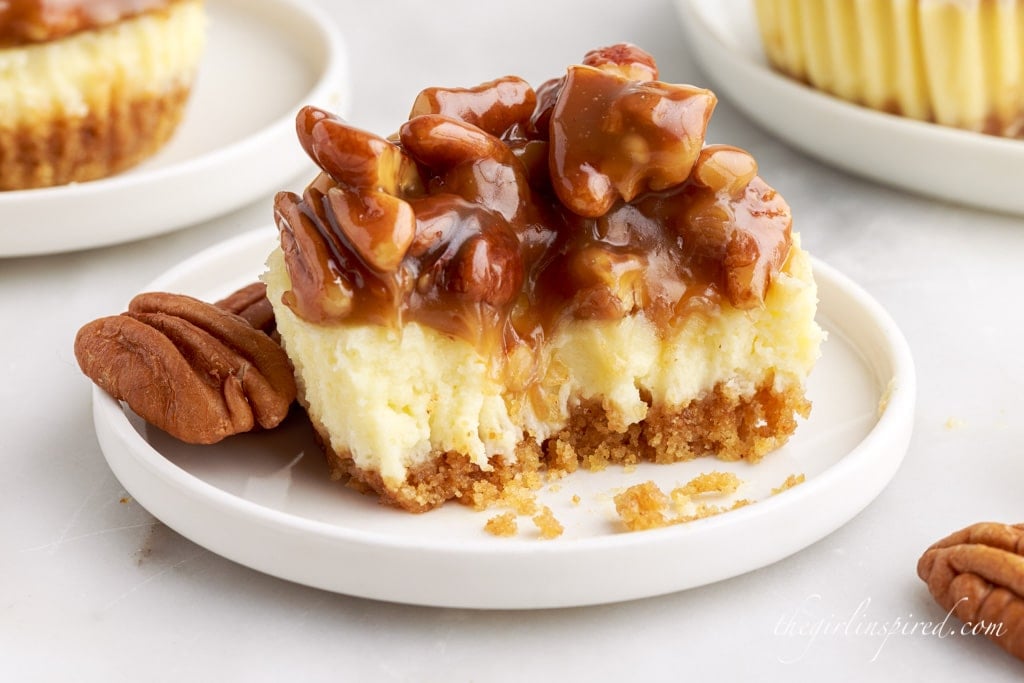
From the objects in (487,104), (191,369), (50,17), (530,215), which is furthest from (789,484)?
(50,17)

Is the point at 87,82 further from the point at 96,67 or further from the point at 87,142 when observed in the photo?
the point at 87,142

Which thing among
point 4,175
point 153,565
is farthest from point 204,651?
point 4,175

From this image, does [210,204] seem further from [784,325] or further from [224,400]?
[784,325]

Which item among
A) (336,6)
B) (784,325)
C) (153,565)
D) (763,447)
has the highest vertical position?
(784,325)

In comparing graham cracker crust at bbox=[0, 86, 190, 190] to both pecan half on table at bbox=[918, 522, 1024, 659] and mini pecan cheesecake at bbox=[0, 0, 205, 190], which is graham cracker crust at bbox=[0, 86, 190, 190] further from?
pecan half on table at bbox=[918, 522, 1024, 659]

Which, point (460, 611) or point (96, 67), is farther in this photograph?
point (96, 67)

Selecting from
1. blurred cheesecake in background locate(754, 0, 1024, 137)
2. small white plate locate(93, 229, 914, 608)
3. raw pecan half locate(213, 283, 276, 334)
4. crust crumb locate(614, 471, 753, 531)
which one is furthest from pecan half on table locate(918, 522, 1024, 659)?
blurred cheesecake in background locate(754, 0, 1024, 137)

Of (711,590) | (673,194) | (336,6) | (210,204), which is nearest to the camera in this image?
(711,590)
